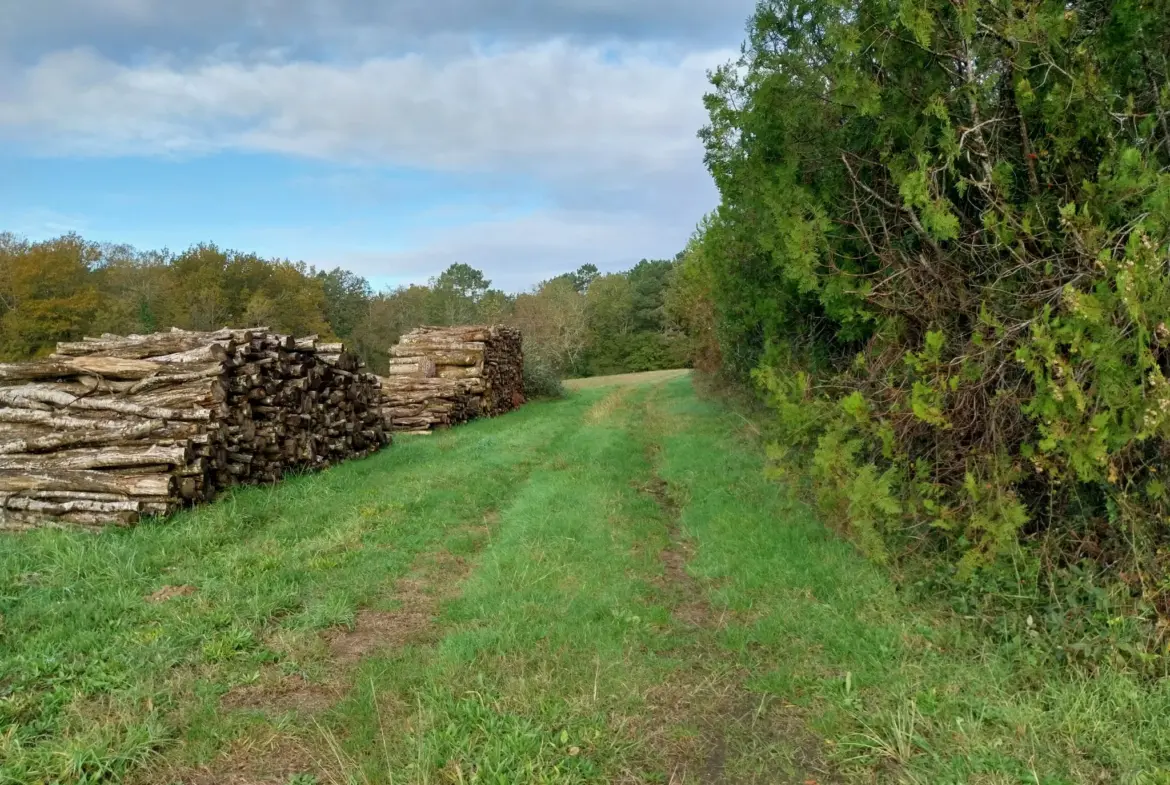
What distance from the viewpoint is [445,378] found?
65.3 feet

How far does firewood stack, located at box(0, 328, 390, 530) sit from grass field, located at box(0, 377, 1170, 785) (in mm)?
807

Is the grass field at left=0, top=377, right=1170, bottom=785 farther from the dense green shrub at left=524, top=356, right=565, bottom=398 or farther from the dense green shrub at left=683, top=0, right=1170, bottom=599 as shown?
the dense green shrub at left=524, top=356, right=565, bottom=398

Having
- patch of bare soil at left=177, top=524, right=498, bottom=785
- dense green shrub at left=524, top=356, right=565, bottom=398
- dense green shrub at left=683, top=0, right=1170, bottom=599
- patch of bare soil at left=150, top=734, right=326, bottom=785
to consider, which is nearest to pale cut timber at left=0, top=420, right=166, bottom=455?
patch of bare soil at left=177, top=524, right=498, bottom=785

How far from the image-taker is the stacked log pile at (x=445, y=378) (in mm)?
17844

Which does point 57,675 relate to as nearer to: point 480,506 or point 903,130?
point 480,506

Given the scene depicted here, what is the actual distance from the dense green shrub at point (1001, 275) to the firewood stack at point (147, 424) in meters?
6.65

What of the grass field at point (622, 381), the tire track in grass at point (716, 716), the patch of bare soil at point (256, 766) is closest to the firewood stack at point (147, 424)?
the patch of bare soil at point (256, 766)

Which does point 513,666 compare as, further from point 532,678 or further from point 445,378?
point 445,378

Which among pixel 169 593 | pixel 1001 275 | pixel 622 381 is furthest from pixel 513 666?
pixel 622 381

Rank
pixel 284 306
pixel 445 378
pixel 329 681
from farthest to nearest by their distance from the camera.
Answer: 1. pixel 284 306
2. pixel 445 378
3. pixel 329 681

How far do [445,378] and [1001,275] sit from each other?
55.1ft

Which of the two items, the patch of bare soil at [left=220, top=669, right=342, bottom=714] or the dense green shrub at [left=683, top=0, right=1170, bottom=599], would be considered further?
the patch of bare soil at [left=220, top=669, right=342, bottom=714]

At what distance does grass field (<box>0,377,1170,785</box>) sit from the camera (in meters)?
3.42

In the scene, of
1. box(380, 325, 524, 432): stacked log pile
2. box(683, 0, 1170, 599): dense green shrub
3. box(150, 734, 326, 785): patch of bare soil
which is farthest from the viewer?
box(380, 325, 524, 432): stacked log pile
